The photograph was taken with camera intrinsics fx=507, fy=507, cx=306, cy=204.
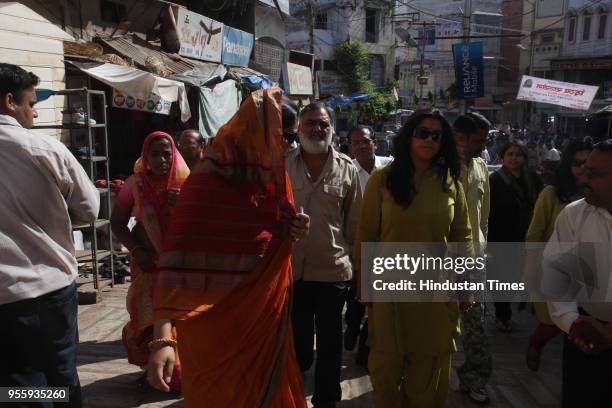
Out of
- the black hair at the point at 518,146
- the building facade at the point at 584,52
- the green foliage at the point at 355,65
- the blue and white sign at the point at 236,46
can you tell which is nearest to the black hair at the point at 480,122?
the black hair at the point at 518,146

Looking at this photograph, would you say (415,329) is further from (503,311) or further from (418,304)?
(503,311)

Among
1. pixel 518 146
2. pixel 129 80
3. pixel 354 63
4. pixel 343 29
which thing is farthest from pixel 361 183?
pixel 343 29

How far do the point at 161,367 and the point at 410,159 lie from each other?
1.53 metres

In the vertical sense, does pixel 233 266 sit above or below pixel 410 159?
below

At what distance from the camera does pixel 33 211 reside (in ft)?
6.68

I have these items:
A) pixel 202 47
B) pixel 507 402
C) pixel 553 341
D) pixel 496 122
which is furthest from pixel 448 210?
pixel 496 122

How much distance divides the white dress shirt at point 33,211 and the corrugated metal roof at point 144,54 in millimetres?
6805

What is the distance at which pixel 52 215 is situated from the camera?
2.11m

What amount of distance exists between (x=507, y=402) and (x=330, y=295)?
4.30 ft

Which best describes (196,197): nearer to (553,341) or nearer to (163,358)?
(163,358)

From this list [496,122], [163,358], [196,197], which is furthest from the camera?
[496,122]

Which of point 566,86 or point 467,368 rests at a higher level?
point 566,86

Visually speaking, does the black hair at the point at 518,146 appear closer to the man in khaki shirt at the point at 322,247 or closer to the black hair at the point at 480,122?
the black hair at the point at 480,122

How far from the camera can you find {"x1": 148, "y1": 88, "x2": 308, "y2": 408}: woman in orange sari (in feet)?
6.11
